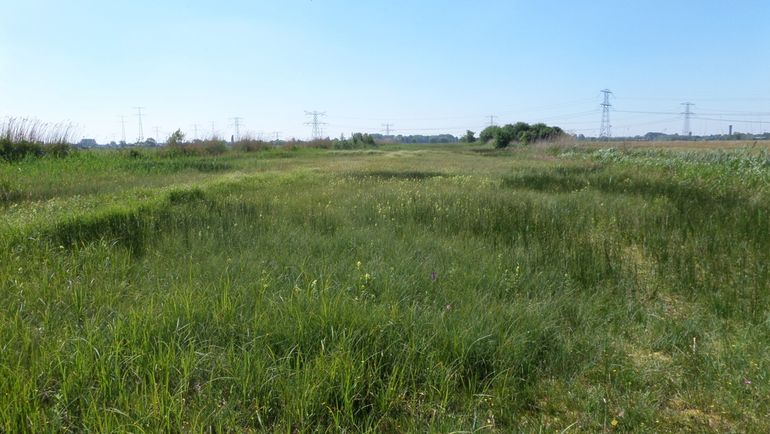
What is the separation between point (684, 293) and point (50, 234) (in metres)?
6.97

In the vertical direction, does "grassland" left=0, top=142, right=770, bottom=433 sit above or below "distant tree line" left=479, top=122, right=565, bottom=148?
below

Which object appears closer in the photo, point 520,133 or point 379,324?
point 379,324

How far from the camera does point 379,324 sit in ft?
9.39

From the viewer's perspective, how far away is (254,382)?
92.7 inches

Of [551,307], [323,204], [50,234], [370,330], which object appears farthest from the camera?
[323,204]

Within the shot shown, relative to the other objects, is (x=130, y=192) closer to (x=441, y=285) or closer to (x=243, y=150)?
(x=441, y=285)

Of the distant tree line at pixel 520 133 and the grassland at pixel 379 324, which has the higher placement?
the distant tree line at pixel 520 133

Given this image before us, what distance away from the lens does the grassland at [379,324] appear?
7.35 ft

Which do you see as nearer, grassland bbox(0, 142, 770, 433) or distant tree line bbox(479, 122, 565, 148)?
grassland bbox(0, 142, 770, 433)

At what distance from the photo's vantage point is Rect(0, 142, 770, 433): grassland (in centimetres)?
224

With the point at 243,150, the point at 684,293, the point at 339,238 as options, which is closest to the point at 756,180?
the point at 684,293

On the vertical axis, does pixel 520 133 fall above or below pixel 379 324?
above

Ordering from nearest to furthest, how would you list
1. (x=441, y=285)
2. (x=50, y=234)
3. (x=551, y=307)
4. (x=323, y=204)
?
(x=551, y=307), (x=441, y=285), (x=50, y=234), (x=323, y=204)

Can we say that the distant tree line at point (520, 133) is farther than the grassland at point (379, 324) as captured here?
Yes
